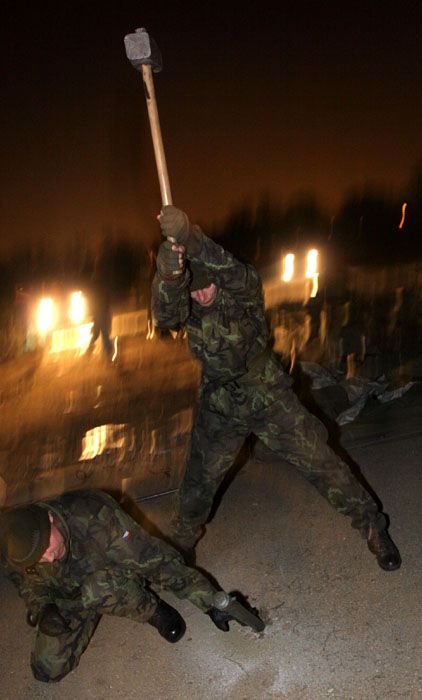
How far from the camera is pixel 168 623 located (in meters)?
3.52

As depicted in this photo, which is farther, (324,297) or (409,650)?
(324,297)

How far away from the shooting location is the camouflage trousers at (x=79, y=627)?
3348mm

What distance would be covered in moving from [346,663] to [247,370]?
58.3 inches

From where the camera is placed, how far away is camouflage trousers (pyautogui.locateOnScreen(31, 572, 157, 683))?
3.35 metres

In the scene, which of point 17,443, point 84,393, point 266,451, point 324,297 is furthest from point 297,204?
point 266,451

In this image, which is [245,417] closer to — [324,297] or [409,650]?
[409,650]

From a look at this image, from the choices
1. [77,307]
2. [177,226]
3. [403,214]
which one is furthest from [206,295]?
[403,214]

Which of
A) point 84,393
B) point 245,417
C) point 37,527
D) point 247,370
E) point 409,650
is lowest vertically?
point 84,393

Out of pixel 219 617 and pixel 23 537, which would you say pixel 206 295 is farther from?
pixel 219 617

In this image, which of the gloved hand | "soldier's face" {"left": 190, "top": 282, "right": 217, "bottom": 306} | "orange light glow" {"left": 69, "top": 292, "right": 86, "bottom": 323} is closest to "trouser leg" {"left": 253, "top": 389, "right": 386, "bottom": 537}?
"soldier's face" {"left": 190, "top": 282, "right": 217, "bottom": 306}

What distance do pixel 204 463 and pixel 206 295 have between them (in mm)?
982

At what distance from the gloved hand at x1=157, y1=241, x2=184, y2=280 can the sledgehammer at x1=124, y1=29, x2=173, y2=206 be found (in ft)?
0.73

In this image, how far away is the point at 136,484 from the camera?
5.33 metres

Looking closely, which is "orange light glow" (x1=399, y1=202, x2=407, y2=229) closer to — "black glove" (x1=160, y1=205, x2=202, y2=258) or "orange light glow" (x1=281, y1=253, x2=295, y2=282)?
"orange light glow" (x1=281, y1=253, x2=295, y2=282)
